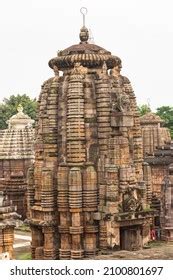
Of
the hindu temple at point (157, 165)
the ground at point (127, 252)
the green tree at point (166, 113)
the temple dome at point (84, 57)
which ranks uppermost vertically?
the green tree at point (166, 113)

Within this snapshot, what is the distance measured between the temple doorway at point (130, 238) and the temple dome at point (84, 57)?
567 centimetres

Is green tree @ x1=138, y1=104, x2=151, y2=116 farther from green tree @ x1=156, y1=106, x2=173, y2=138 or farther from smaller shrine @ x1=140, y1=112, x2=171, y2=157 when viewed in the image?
smaller shrine @ x1=140, y1=112, x2=171, y2=157

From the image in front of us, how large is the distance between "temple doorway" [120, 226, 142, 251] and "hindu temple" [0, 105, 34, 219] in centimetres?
1346

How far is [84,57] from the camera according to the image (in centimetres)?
2322

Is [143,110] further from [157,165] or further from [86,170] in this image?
[86,170]

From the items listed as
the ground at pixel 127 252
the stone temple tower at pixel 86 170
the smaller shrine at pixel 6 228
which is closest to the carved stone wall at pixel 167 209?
the ground at pixel 127 252

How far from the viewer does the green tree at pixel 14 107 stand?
69812 mm

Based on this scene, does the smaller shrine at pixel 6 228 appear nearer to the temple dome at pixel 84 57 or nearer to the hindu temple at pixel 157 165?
the temple dome at pixel 84 57

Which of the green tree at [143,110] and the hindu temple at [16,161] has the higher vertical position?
the green tree at [143,110]

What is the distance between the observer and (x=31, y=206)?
2342 centimetres

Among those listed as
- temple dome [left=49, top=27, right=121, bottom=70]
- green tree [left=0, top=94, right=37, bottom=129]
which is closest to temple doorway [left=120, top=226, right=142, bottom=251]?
temple dome [left=49, top=27, right=121, bottom=70]
